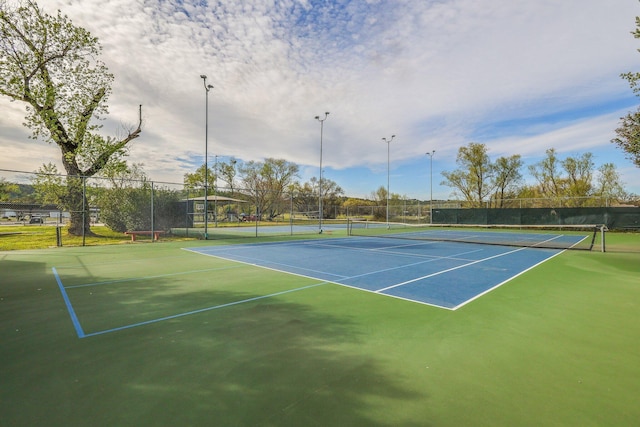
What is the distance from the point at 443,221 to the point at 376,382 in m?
32.3

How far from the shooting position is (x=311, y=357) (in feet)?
10.9

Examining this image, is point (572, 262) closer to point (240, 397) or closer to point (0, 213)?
point (240, 397)

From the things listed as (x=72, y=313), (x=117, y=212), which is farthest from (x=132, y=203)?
(x=72, y=313)

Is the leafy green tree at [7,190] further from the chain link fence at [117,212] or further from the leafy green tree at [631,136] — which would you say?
the leafy green tree at [631,136]

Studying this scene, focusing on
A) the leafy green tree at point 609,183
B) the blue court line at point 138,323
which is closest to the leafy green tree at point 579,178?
the leafy green tree at point 609,183

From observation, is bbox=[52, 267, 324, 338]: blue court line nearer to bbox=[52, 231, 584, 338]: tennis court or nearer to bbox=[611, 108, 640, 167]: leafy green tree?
bbox=[52, 231, 584, 338]: tennis court

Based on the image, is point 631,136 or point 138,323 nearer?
point 138,323

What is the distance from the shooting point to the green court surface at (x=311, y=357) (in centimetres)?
237

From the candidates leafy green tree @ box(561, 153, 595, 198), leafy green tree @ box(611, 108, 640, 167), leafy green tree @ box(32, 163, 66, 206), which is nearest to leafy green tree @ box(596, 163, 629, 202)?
leafy green tree @ box(561, 153, 595, 198)

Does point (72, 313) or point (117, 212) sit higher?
point (117, 212)

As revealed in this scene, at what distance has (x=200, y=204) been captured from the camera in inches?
957

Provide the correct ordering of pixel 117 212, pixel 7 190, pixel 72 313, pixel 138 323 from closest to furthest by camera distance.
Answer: pixel 138 323 → pixel 72 313 → pixel 7 190 → pixel 117 212

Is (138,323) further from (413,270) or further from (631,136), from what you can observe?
(631,136)

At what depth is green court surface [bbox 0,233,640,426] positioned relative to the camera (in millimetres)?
2369
